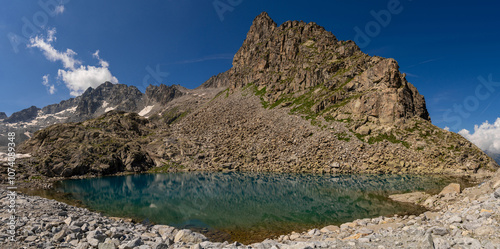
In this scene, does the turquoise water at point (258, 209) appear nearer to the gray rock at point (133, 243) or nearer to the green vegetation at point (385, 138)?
the gray rock at point (133, 243)

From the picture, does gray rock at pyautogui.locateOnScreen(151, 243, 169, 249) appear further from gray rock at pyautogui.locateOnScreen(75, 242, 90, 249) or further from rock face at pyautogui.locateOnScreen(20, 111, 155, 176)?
rock face at pyautogui.locateOnScreen(20, 111, 155, 176)

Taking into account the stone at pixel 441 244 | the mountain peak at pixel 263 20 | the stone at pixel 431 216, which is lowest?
the stone at pixel 431 216

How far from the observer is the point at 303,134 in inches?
3356

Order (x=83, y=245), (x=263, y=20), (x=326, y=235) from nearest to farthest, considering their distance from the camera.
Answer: (x=83, y=245), (x=326, y=235), (x=263, y=20)

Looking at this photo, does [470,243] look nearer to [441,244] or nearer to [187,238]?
[441,244]

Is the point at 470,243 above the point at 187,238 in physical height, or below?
above

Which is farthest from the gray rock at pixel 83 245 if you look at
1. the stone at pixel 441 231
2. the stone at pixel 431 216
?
the stone at pixel 431 216

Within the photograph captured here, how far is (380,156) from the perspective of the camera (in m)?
65.6

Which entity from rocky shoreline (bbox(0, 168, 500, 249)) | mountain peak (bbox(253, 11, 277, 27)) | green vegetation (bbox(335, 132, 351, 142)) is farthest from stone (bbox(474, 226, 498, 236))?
mountain peak (bbox(253, 11, 277, 27))

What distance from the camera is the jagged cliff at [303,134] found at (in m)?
65.8

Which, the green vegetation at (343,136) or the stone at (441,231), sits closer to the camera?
the stone at (441,231)

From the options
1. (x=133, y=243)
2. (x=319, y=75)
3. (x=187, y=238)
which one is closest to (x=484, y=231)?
(x=187, y=238)

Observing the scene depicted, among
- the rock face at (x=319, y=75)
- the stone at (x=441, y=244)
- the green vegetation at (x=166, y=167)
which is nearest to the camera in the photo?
the stone at (x=441, y=244)

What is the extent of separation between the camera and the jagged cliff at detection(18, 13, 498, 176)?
216 ft
